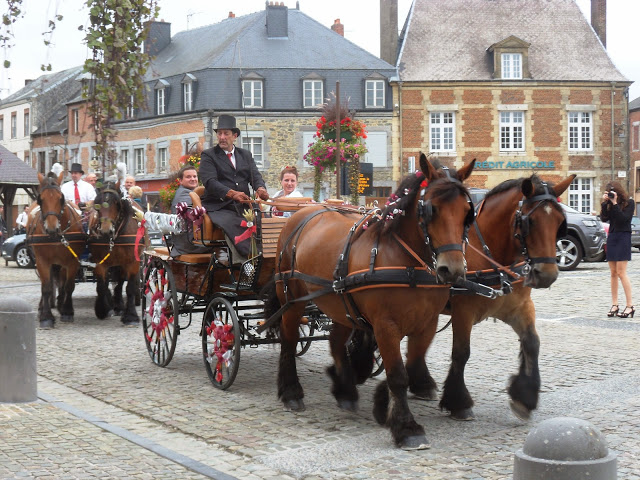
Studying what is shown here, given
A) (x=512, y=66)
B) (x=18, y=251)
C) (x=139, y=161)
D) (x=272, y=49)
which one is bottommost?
(x=18, y=251)

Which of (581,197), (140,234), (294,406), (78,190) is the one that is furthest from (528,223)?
(581,197)

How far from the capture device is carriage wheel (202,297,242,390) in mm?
7359

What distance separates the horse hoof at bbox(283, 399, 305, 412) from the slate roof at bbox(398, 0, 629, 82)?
37.0m

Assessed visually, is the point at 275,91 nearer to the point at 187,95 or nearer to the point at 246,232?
the point at 187,95

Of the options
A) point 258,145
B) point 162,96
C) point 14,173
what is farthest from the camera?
point 162,96

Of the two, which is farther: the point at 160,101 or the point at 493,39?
the point at 160,101

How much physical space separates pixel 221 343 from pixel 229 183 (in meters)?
1.65

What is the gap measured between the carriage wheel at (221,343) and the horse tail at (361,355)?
95 cm

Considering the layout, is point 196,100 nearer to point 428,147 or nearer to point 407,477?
point 428,147

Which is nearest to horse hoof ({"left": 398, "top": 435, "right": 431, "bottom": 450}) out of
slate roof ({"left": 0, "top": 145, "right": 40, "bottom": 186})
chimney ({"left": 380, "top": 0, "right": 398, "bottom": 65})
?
slate roof ({"left": 0, "top": 145, "right": 40, "bottom": 186})

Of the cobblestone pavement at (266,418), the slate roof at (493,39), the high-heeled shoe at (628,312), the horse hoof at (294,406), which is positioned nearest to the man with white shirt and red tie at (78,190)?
the cobblestone pavement at (266,418)

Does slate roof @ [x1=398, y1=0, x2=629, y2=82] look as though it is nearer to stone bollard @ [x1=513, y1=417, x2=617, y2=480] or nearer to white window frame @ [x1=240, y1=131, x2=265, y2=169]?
white window frame @ [x1=240, y1=131, x2=265, y2=169]

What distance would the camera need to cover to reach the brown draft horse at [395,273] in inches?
213

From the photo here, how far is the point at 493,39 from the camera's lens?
144 ft
